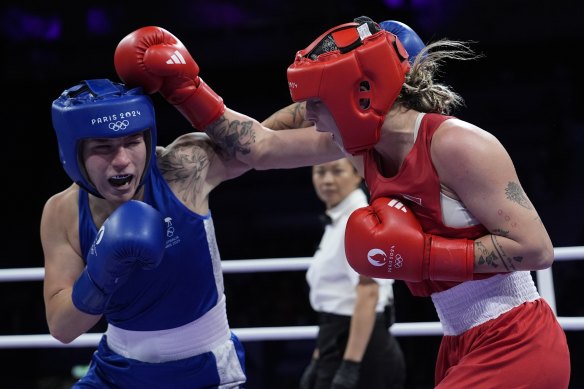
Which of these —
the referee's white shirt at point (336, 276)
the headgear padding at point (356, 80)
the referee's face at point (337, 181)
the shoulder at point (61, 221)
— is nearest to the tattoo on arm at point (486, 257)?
the headgear padding at point (356, 80)

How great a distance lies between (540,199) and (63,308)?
4701 mm

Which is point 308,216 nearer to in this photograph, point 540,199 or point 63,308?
point 540,199

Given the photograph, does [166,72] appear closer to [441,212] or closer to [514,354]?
[441,212]

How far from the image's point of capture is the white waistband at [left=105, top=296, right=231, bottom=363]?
6.56 feet

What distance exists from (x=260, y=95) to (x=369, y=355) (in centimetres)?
404

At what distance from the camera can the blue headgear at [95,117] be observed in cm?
185

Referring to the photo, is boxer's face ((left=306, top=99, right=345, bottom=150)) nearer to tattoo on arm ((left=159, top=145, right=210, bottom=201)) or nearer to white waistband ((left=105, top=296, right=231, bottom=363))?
tattoo on arm ((left=159, top=145, right=210, bottom=201))

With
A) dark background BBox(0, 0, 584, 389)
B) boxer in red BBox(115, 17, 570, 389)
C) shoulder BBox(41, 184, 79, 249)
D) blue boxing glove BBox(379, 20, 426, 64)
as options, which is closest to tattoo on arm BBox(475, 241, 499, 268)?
boxer in red BBox(115, 17, 570, 389)

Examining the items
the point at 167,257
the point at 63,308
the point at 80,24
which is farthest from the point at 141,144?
the point at 80,24

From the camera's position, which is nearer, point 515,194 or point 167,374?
point 515,194

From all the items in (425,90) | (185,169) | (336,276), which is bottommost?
(336,276)

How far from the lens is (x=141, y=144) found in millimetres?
1938

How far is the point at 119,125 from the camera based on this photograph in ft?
6.11

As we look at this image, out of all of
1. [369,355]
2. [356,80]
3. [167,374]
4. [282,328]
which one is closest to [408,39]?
[356,80]
